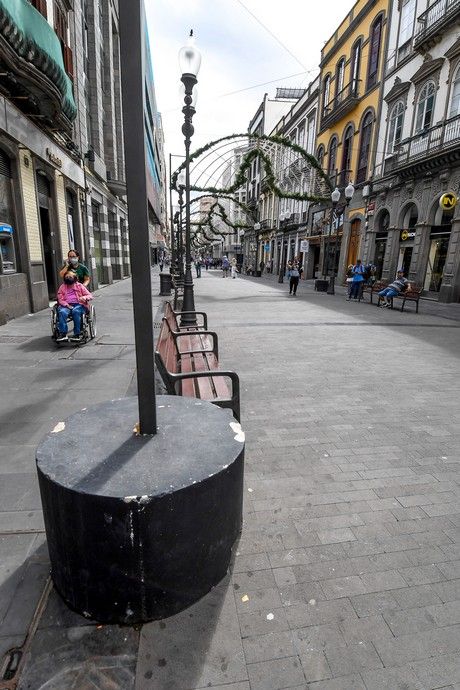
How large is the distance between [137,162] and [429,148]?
1859cm

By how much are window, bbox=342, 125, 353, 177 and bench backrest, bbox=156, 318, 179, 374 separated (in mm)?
23261

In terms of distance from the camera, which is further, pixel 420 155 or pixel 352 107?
pixel 352 107

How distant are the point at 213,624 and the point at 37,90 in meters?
10.4

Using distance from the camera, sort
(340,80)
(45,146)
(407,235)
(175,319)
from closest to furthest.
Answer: (175,319) < (45,146) < (407,235) < (340,80)

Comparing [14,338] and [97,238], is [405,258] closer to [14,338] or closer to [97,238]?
[97,238]

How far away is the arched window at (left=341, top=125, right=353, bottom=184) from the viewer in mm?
23766

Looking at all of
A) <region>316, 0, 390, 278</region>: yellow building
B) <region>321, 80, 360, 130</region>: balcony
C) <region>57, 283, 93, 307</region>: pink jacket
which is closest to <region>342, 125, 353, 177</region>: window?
<region>316, 0, 390, 278</region>: yellow building

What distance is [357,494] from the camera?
9.39ft

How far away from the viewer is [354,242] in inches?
925

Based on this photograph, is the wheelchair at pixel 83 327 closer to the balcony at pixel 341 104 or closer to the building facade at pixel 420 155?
the building facade at pixel 420 155

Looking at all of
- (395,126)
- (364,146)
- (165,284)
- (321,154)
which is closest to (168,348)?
(165,284)

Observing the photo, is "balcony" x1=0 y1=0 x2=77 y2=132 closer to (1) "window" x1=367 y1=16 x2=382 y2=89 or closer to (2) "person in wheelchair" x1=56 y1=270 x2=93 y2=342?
(2) "person in wheelchair" x1=56 y1=270 x2=93 y2=342

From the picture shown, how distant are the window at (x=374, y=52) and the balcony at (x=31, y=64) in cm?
1902

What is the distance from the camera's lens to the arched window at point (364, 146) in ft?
71.2
